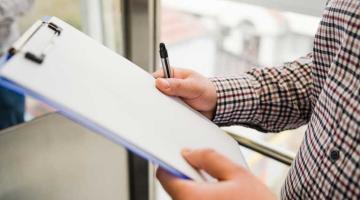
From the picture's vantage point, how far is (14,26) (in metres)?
Result: 0.78

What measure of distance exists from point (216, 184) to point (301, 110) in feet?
1.06

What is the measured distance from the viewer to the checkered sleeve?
61cm

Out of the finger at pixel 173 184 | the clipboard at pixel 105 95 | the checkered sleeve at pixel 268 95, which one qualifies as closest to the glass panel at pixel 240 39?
the checkered sleeve at pixel 268 95

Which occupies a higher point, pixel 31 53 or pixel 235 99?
pixel 31 53

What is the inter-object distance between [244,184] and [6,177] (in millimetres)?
608

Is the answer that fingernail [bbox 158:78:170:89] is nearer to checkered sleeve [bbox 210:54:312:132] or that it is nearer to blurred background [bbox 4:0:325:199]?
checkered sleeve [bbox 210:54:312:132]

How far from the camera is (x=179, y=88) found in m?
0.55

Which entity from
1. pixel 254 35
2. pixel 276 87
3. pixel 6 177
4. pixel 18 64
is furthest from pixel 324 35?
pixel 6 177

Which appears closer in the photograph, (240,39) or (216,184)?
(216,184)

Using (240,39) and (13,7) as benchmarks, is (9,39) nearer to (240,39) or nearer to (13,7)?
(13,7)

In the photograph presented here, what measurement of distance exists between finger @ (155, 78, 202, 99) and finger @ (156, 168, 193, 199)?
165 millimetres

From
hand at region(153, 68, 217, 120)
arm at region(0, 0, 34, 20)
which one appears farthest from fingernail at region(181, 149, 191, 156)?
arm at region(0, 0, 34, 20)

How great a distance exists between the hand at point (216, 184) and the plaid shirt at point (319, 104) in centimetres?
9

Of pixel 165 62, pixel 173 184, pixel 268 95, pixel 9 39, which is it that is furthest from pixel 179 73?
pixel 9 39
